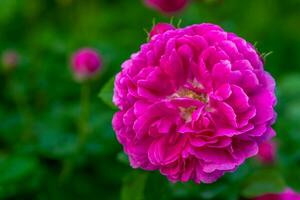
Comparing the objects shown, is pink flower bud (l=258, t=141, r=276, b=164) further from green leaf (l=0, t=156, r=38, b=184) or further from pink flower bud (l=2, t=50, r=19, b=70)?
pink flower bud (l=2, t=50, r=19, b=70)

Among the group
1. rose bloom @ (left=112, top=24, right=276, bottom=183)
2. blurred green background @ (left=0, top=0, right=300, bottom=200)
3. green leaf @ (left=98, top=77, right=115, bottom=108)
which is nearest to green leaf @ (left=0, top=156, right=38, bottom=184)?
blurred green background @ (left=0, top=0, right=300, bottom=200)

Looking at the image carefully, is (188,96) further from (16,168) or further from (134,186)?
(16,168)

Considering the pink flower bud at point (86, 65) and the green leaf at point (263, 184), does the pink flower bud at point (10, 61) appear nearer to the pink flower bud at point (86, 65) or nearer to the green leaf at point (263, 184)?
the pink flower bud at point (86, 65)

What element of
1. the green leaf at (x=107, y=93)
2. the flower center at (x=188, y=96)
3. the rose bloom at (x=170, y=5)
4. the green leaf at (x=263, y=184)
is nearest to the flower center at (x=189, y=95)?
the flower center at (x=188, y=96)

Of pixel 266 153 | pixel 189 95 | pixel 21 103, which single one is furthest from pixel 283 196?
pixel 21 103

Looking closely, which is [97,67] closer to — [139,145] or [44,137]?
[44,137]

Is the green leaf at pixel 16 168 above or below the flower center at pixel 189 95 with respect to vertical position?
below
